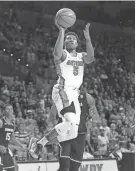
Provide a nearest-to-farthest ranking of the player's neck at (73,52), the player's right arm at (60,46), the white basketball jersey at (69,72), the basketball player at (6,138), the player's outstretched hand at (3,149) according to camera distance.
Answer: the player's right arm at (60,46) → the white basketball jersey at (69,72) → the player's neck at (73,52) → the player's outstretched hand at (3,149) → the basketball player at (6,138)

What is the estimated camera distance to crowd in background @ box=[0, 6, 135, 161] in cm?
1221

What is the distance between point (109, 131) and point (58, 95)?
6.63 metres

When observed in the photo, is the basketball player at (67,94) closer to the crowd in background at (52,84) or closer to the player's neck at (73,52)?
the player's neck at (73,52)

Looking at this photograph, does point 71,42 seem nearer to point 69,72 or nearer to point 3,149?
point 69,72

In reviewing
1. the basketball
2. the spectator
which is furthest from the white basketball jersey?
the spectator

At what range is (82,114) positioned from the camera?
681 cm

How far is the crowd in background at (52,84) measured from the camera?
12211 millimetres

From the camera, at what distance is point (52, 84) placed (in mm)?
15539

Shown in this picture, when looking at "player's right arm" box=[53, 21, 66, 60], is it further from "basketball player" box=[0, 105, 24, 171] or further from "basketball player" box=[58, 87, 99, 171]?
"basketball player" box=[0, 105, 24, 171]

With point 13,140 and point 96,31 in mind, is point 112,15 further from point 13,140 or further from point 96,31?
point 13,140

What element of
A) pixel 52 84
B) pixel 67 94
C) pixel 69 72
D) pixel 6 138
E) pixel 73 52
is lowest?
pixel 6 138

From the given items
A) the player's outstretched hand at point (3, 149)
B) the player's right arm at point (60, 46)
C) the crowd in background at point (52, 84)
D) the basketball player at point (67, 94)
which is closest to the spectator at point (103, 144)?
the crowd in background at point (52, 84)

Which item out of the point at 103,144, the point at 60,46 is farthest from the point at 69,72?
the point at 103,144

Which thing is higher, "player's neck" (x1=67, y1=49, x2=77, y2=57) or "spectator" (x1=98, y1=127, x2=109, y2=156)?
"player's neck" (x1=67, y1=49, x2=77, y2=57)
